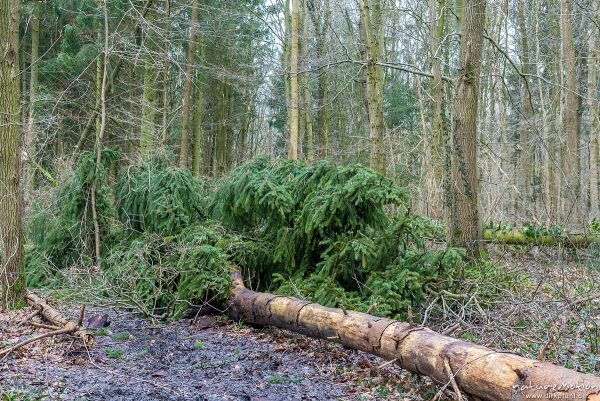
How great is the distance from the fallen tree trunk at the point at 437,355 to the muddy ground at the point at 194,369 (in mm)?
253

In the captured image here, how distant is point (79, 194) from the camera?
29.5 ft

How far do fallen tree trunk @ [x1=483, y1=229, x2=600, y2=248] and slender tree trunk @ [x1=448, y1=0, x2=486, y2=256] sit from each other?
184 centimetres

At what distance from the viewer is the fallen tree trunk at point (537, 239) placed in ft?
33.3

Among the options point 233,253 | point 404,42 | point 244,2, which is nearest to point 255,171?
point 233,253

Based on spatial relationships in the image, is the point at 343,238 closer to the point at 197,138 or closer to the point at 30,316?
the point at 30,316

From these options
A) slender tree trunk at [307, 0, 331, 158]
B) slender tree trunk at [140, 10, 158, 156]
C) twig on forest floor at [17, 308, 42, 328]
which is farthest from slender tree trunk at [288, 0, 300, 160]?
twig on forest floor at [17, 308, 42, 328]

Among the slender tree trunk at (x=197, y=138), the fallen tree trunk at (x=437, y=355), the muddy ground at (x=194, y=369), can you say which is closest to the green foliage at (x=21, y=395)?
the muddy ground at (x=194, y=369)

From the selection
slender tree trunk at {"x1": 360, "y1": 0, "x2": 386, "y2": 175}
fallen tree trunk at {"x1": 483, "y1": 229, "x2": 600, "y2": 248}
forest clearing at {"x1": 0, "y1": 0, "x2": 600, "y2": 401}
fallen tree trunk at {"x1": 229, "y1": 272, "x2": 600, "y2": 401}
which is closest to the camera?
fallen tree trunk at {"x1": 229, "y1": 272, "x2": 600, "y2": 401}

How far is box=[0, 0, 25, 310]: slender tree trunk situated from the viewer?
21.6 ft

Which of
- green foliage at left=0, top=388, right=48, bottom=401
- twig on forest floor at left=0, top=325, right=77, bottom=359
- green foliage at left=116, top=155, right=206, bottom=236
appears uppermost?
green foliage at left=116, top=155, right=206, bottom=236

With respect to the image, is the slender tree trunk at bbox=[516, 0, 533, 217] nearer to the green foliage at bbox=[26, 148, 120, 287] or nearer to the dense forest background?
the dense forest background

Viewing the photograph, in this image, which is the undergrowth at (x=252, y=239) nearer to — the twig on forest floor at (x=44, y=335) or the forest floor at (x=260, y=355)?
the forest floor at (x=260, y=355)

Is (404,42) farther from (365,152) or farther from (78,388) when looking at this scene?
(78,388)

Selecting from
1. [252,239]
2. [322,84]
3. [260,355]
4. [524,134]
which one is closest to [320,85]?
[322,84]
